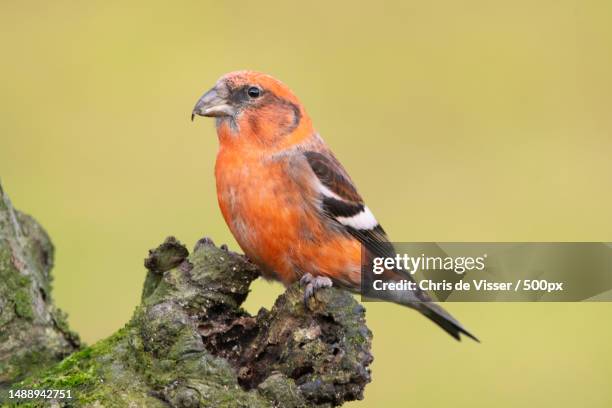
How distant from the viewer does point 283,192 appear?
5477 millimetres

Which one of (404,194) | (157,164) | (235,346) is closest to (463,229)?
(404,194)

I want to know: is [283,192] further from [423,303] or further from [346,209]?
[423,303]

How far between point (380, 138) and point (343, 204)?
620cm

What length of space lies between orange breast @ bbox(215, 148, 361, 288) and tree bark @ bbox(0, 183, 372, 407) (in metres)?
A: 0.46

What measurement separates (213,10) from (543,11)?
492 centimetres

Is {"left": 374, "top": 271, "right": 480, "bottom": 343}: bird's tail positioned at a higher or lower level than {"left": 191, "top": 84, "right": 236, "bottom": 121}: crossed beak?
lower

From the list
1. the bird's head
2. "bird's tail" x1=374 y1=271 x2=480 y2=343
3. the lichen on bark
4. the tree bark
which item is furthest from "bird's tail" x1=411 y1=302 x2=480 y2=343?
the lichen on bark

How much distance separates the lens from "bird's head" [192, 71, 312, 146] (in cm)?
570

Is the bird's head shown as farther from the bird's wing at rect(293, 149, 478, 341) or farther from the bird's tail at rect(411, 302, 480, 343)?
the bird's tail at rect(411, 302, 480, 343)

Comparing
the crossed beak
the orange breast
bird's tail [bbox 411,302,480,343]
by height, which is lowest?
bird's tail [bbox 411,302,480,343]

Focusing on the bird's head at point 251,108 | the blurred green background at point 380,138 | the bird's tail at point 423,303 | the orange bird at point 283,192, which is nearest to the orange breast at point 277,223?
the orange bird at point 283,192

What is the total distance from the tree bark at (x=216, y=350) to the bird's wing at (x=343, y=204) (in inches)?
34.3

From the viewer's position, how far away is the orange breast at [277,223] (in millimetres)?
5367

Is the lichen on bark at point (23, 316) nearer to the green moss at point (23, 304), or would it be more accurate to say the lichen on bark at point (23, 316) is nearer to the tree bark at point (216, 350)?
the green moss at point (23, 304)
